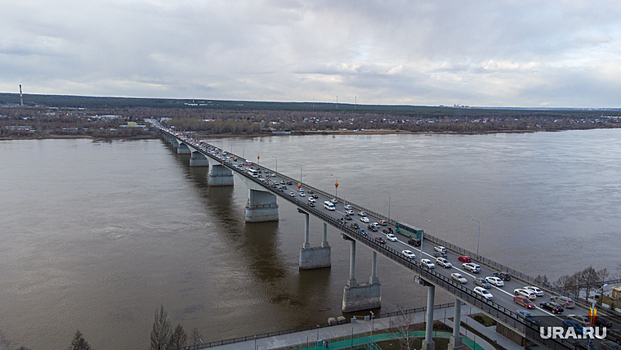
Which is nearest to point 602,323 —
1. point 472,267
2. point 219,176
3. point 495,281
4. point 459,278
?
point 495,281

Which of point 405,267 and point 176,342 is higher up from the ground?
point 405,267

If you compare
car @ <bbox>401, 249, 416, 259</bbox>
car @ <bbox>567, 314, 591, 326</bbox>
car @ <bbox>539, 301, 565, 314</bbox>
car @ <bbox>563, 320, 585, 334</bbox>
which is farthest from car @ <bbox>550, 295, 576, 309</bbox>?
car @ <bbox>401, 249, 416, 259</bbox>

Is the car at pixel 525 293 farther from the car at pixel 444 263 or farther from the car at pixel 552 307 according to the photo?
the car at pixel 444 263

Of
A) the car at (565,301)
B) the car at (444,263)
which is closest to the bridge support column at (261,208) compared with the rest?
the car at (444,263)

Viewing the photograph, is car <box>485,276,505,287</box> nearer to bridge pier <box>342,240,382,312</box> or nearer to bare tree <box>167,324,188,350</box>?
bridge pier <box>342,240,382,312</box>

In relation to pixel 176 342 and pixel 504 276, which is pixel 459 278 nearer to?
pixel 504 276

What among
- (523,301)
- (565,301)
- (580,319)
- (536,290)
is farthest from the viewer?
(536,290)
